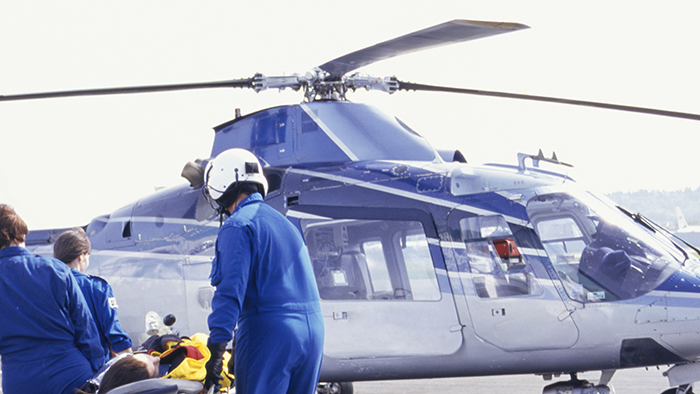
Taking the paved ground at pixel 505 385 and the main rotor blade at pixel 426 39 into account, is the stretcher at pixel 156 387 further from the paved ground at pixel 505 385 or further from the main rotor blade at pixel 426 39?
the paved ground at pixel 505 385

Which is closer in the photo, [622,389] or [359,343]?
[359,343]

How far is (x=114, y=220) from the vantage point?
7340 mm

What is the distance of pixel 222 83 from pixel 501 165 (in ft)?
9.67

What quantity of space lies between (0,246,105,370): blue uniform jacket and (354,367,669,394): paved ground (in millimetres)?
5505

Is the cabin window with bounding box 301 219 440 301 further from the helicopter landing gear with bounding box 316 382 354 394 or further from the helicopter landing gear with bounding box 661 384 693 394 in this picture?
the helicopter landing gear with bounding box 661 384 693 394

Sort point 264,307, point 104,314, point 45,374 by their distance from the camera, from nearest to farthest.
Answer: point 264,307, point 45,374, point 104,314

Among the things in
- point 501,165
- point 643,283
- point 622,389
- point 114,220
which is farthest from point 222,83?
point 622,389

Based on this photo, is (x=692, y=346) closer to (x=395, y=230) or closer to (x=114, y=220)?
(x=395, y=230)

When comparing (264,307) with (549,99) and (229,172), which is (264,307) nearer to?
(229,172)

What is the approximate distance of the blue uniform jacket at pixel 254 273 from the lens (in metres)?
3.17

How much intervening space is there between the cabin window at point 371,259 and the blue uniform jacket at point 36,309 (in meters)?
2.51

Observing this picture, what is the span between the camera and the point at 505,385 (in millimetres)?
8250

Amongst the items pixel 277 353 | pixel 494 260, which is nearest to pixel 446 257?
pixel 494 260

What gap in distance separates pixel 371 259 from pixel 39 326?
2875mm
